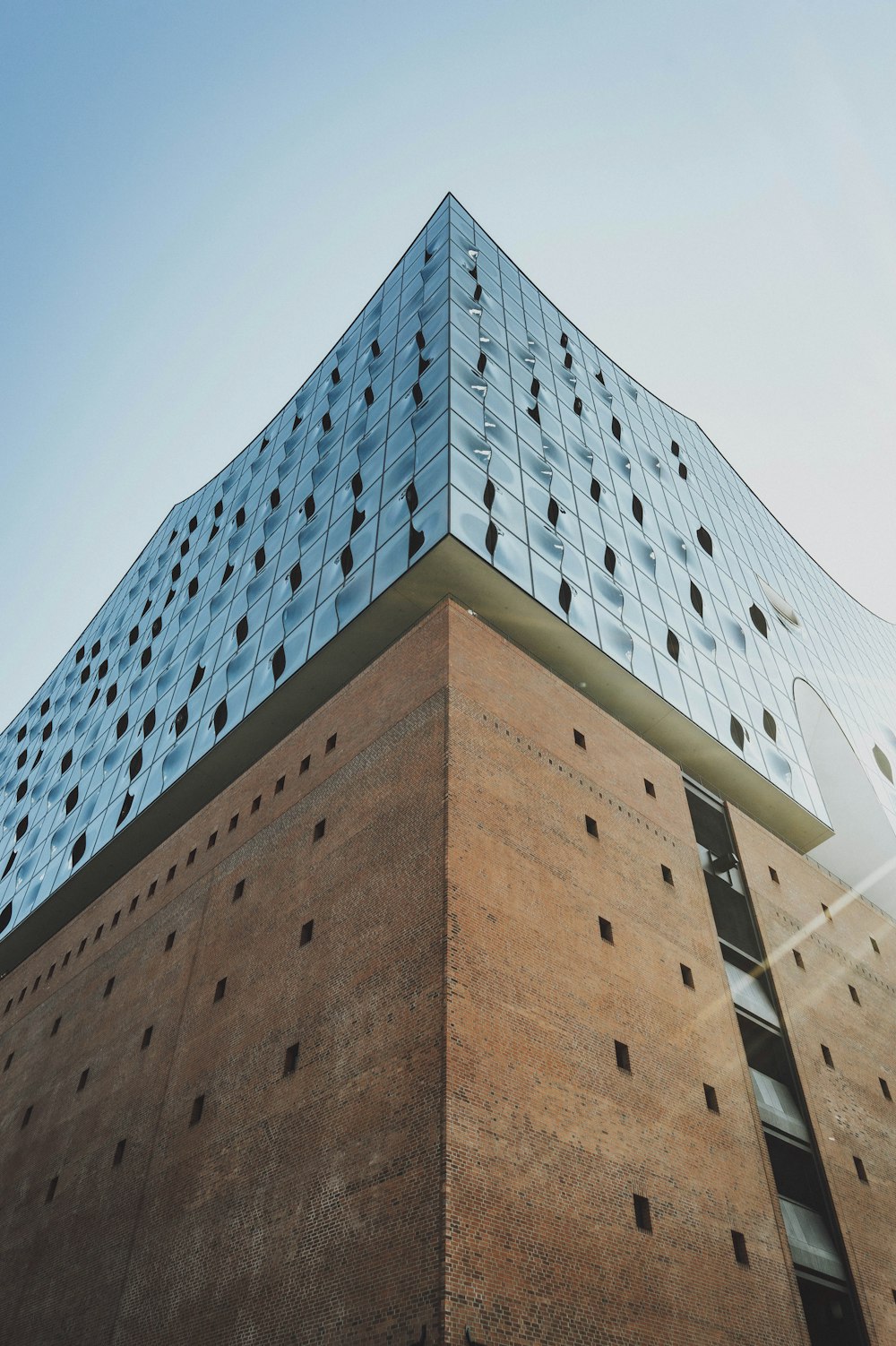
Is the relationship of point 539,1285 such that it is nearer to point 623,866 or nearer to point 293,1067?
point 293,1067

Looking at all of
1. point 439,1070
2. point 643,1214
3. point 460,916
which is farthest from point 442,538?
point 643,1214

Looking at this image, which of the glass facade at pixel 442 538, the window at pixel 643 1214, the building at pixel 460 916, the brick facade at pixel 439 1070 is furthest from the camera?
the glass facade at pixel 442 538

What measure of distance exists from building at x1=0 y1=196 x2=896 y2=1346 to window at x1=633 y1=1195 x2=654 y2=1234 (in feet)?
0.21

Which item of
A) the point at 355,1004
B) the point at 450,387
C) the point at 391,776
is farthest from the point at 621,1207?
the point at 450,387

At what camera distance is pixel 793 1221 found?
15.2m

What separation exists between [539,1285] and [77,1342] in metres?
8.54

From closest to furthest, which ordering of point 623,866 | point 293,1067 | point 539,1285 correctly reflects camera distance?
point 539,1285 < point 293,1067 < point 623,866

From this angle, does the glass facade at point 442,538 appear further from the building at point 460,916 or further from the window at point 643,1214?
the window at point 643,1214

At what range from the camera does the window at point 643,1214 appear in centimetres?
1230

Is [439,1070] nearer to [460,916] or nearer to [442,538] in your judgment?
[460,916]

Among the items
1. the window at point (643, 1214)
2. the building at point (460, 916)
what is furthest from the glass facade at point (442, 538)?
the window at point (643, 1214)

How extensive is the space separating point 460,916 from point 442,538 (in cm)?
767

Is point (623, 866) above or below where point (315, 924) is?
above

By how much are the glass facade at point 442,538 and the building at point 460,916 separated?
0.52 ft
